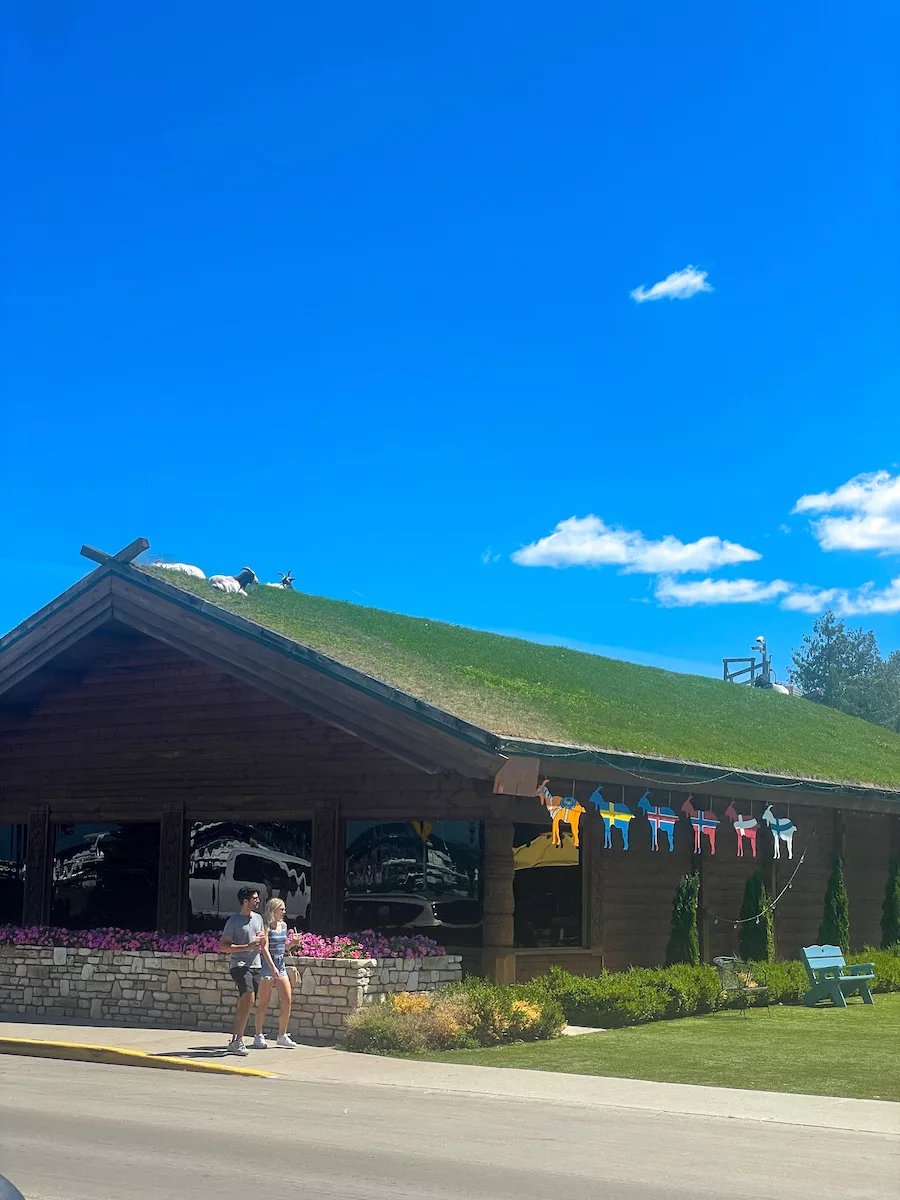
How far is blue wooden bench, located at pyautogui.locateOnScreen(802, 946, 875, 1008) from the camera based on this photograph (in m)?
19.4

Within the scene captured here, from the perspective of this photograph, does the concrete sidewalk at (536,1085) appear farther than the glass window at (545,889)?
No

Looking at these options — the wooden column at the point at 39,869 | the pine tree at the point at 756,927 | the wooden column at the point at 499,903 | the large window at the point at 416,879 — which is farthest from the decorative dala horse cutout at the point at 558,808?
the wooden column at the point at 39,869

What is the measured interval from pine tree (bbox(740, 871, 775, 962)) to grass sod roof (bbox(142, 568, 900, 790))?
184 cm

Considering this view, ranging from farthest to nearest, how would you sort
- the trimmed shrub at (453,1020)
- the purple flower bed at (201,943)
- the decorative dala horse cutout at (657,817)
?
the decorative dala horse cutout at (657,817) < the purple flower bed at (201,943) < the trimmed shrub at (453,1020)

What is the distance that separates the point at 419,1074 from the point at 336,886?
5947 millimetres

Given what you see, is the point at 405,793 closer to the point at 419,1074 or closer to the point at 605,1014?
the point at 605,1014

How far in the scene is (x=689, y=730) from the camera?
2277 cm

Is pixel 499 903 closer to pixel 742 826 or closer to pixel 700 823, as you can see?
pixel 700 823

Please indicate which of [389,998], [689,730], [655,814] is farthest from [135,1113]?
[689,730]

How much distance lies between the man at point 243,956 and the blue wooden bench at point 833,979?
8439 millimetres

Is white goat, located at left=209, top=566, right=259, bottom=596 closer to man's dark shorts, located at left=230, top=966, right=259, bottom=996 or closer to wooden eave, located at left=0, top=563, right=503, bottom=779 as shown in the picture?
wooden eave, located at left=0, top=563, right=503, bottom=779

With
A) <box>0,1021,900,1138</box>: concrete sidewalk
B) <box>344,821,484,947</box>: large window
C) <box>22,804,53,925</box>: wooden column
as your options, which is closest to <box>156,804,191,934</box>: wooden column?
<box>22,804,53,925</box>: wooden column

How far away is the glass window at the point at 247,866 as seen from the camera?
1955 cm

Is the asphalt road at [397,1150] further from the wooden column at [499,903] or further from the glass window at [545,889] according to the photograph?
the glass window at [545,889]
